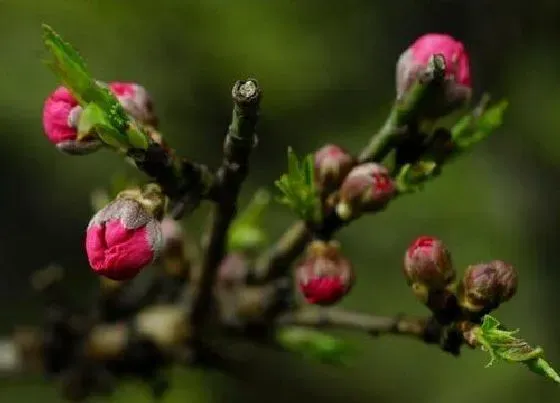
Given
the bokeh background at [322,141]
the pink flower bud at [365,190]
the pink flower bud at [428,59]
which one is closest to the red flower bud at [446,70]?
the pink flower bud at [428,59]

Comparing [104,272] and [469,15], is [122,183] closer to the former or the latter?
[104,272]

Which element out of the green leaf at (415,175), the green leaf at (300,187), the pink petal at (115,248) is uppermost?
the green leaf at (415,175)

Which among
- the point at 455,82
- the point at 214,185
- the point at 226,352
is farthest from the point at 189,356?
the point at 455,82

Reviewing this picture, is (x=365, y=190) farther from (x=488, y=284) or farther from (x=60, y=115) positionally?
(x=60, y=115)

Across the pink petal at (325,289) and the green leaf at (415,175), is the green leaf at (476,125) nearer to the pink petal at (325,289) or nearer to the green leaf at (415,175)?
the green leaf at (415,175)

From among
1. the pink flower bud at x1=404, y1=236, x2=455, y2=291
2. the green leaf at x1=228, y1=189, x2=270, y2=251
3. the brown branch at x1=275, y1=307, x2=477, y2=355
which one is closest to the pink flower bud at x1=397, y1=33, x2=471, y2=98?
the pink flower bud at x1=404, y1=236, x2=455, y2=291
